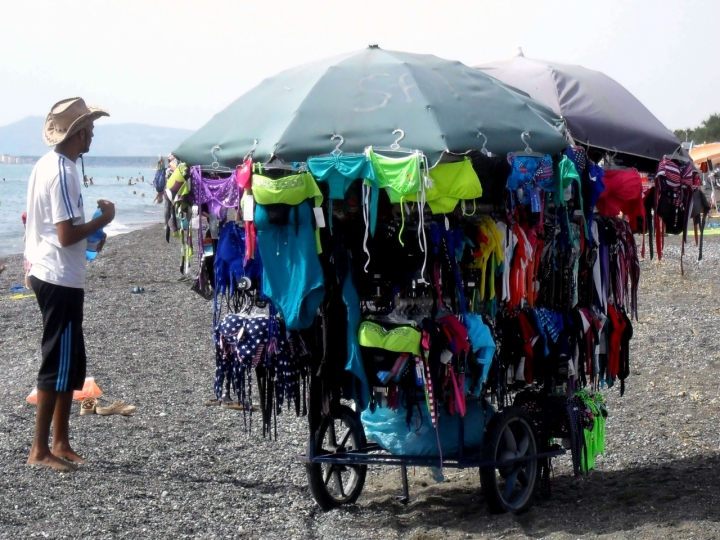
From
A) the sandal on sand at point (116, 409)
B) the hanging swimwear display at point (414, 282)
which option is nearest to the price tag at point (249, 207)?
the hanging swimwear display at point (414, 282)

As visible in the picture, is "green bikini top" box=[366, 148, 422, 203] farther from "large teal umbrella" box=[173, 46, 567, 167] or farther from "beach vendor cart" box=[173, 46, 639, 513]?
"large teal umbrella" box=[173, 46, 567, 167]

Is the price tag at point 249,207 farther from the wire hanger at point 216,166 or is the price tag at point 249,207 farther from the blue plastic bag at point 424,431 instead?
→ the blue plastic bag at point 424,431

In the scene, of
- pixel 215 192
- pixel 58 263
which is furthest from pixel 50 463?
pixel 215 192

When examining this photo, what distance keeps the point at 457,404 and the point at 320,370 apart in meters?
0.81

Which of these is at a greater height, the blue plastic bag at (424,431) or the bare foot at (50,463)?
the blue plastic bag at (424,431)

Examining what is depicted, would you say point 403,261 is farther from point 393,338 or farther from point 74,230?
point 74,230

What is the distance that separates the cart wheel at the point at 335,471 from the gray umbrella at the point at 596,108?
242cm

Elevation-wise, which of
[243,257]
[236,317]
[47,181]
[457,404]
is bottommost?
[457,404]

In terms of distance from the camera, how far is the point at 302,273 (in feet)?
16.0

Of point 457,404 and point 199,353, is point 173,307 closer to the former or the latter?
point 199,353

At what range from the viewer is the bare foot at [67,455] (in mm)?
5934

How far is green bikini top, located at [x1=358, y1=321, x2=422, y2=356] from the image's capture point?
4.82 m

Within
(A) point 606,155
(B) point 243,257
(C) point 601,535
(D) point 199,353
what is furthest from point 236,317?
(D) point 199,353

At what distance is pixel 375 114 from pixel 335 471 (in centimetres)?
234
